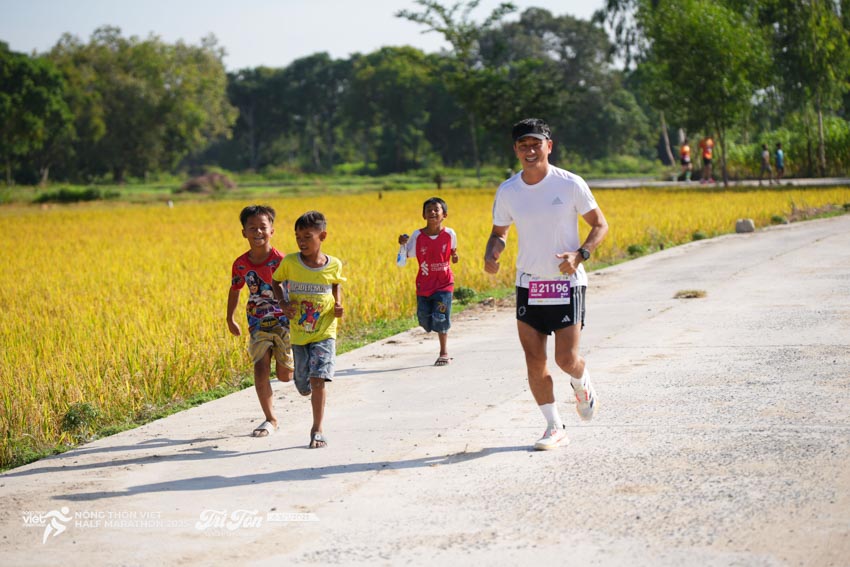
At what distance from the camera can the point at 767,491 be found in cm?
534

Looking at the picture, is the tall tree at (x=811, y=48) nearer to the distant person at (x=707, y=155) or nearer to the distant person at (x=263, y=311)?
the distant person at (x=707, y=155)

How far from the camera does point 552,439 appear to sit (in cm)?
636

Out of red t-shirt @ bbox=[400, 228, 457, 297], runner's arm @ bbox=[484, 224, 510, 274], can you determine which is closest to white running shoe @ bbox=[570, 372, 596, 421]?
runner's arm @ bbox=[484, 224, 510, 274]

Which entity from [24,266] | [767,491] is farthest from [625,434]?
[24,266]

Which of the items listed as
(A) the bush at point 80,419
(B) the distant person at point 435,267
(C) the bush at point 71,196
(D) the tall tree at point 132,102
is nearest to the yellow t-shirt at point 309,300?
(A) the bush at point 80,419

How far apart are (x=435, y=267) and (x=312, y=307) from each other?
287cm

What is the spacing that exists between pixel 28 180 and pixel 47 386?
83.1 m

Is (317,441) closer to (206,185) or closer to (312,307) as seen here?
(312,307)

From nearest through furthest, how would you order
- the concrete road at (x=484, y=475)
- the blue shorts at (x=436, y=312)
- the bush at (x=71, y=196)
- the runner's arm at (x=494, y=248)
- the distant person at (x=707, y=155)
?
the concrete road at (x=484, y=475) < the runner's arm at (x=494, y=248) < the blue shorts at (x=436, y=312) < the distant person at (x=707, y=155) < the bush at (x=71, y=196)

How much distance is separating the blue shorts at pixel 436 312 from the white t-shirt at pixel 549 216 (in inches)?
122

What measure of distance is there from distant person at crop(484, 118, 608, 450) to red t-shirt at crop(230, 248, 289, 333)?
1.59 m

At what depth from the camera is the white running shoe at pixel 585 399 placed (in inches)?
261

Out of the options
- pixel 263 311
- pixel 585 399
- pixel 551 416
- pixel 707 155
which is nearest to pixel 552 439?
pixel 551 416

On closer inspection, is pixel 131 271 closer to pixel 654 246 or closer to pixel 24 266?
pixel 24 266
